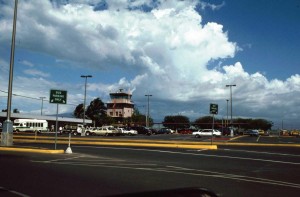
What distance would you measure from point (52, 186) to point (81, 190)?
3.38 feet

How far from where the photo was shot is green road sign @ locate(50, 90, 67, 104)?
21391 millimetres

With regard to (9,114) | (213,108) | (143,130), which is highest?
(213,108)

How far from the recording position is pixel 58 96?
21.6 metres

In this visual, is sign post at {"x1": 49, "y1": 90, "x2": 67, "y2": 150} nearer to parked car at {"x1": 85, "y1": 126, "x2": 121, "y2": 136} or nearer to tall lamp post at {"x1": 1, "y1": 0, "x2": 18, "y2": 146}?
tall lamp post at {"x1": 1, "y1": 0, "x2": 18, "y2": 146}

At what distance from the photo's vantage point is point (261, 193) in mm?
9516

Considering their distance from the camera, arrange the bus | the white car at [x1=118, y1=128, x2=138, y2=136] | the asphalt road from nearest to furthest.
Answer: the asphalt road
the white car at [x1=118, y1=128, x2=138, y2=136]
the bus

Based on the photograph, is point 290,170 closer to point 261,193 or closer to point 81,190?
point 261,193

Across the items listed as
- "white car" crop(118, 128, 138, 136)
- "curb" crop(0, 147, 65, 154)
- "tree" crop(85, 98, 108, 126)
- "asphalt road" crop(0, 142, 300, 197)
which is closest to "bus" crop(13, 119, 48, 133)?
"white car" crop(118, 128, 138, 136)

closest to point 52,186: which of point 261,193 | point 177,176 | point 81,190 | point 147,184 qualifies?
point 81,190

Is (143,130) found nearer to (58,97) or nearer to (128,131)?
(128,131)

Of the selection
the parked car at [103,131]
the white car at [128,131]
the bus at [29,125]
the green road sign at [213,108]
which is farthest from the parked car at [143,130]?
the green road sign at [213,108]

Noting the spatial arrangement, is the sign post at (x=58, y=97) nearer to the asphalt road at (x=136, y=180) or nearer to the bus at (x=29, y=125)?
the asphalt road at (x=136, y=180)

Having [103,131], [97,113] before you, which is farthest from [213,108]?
[97,113]

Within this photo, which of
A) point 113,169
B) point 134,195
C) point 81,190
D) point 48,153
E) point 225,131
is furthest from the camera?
point 225,131
